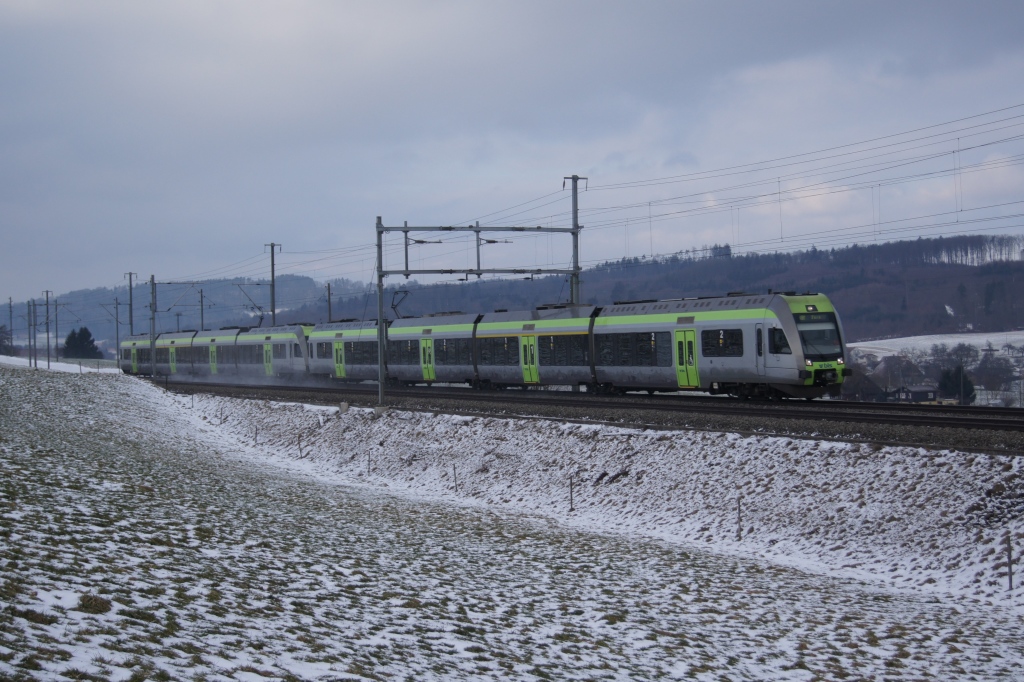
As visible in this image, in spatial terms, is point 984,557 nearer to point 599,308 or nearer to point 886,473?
point 886,473

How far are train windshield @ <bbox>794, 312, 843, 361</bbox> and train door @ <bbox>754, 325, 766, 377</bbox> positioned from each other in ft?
4.12

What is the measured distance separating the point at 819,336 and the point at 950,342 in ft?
431

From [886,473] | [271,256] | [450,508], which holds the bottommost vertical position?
[450,508]

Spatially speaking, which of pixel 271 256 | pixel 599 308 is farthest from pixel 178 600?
pixel 271 256

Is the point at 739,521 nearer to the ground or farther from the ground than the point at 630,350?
nearer to the ground

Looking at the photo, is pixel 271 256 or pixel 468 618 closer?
pixel 468 618

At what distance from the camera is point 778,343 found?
2848 cm

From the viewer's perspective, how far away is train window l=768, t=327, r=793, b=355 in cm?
2827

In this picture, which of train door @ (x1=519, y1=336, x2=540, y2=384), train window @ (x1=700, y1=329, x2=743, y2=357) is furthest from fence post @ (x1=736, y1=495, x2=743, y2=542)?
train door @ (x1=519, y1=336, x2=540, y2=384)

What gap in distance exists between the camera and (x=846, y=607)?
13844mm

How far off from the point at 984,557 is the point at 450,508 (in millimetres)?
13286

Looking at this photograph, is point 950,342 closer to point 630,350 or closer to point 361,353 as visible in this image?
point 361,353

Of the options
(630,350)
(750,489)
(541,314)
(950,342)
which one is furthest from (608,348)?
(950,342)

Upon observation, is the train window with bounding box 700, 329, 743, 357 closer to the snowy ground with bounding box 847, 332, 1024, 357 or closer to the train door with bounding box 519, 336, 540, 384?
the train door with bounding box 519, 336, 540, 384
